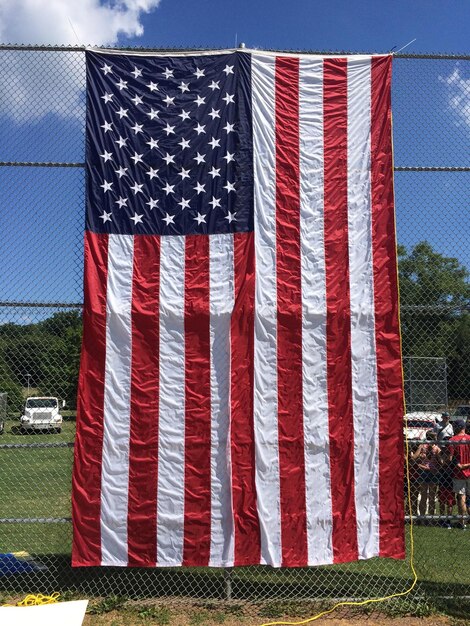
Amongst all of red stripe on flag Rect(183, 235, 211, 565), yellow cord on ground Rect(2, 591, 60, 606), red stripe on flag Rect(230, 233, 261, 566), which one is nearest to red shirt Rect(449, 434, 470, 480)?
red stripe on flag Rect(230, 233, 261, 566)

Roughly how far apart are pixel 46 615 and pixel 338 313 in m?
3.48

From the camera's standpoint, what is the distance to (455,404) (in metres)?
7.68

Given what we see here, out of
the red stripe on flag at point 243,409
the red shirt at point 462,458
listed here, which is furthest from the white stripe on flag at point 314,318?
the red shirt at point 462,458

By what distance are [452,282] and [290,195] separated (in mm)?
2057

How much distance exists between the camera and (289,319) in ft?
19.3

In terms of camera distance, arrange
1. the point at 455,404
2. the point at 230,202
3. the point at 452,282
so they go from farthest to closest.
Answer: the point at 455,404, the point at 452,282, the point at 230,202

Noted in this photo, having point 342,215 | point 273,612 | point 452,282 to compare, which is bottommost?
point 273,612

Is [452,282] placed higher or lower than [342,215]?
lower

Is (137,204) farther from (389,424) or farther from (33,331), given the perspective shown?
(389,424)

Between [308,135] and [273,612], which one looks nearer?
[273,612]

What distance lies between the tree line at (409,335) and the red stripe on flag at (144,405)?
0.65 m

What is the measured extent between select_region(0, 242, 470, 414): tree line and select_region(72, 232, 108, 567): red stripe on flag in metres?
0.25

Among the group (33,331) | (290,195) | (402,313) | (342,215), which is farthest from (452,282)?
(33,331)

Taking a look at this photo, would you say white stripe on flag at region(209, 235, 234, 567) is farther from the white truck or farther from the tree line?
the white truck
